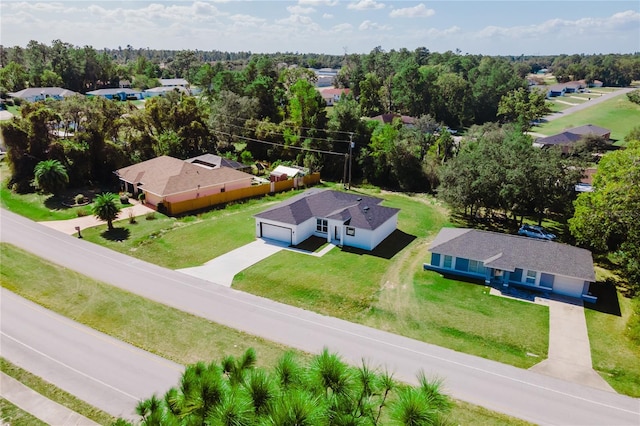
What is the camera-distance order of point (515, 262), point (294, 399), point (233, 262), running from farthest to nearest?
point (233, 262), point (515, 262), point (294, 399)

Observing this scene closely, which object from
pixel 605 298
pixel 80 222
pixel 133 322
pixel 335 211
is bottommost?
pixel 605 298

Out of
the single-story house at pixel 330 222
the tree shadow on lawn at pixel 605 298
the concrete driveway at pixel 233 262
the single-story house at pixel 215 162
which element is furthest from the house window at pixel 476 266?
the single-story house at pixel 215 162

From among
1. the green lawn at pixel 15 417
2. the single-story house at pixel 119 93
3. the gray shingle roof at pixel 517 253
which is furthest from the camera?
the single-story house at pixel 119 93

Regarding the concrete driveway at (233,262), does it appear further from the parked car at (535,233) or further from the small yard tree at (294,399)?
the parked car at (535,233)

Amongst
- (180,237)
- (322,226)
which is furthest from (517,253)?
(180,237)

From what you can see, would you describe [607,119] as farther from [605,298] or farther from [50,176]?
[50,176]

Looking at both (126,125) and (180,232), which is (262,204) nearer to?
(180,232)

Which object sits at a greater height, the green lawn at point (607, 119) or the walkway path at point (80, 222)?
the green lawn at point (607, 119)
